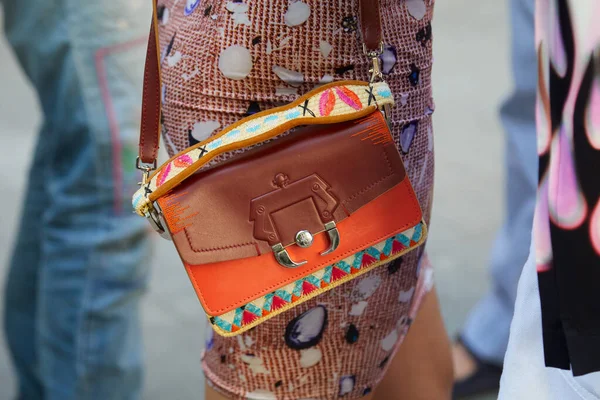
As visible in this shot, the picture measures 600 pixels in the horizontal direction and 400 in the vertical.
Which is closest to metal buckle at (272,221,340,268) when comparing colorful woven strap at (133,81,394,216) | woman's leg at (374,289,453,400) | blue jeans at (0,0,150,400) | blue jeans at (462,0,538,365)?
colorful woven strap at (133,81,394,216)

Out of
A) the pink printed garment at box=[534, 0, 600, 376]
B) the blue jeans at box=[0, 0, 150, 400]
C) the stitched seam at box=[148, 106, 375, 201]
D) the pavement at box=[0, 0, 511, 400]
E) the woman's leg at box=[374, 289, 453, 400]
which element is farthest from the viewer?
the pavement at box=[0, 0, 511, 400]

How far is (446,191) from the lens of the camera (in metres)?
3.24

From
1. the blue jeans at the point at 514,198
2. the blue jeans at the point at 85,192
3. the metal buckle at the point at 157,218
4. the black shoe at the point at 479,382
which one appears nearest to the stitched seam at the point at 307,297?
the metal buckle at the point at 157,218

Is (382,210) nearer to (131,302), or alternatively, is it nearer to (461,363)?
(131,302)

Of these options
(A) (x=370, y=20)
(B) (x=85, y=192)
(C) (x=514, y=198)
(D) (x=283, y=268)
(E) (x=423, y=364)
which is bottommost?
(C) (x=514, y=198)

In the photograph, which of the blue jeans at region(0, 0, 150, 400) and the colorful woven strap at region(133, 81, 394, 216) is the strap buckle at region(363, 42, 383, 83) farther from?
the blue jeans at region(0, 0, 150, 400)

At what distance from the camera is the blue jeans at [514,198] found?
6.42ft

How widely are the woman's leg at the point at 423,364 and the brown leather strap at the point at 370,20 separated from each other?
495 mm

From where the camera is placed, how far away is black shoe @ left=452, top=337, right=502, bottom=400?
2096 mm

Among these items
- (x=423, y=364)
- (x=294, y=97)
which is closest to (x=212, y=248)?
(x=294, y=97)

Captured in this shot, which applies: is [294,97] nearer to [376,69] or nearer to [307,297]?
[376,69]

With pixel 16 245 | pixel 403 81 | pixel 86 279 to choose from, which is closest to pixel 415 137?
pixel 403 81

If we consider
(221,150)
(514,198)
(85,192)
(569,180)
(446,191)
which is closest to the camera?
(569,180)

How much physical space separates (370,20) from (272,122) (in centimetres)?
18
